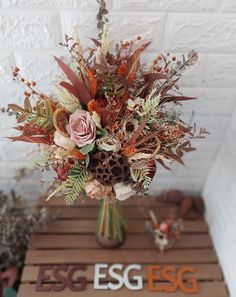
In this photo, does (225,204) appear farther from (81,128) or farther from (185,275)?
(81,128)

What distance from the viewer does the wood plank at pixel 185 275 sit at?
51.3 inches

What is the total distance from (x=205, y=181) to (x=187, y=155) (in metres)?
0.20

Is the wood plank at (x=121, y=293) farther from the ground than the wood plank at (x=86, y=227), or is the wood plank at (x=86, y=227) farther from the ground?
the wood plank at (x=86, y=227)

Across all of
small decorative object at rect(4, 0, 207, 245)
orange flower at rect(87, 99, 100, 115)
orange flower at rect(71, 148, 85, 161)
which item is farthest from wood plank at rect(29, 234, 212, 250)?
orange flower at rect(87, 99, 100, 115)

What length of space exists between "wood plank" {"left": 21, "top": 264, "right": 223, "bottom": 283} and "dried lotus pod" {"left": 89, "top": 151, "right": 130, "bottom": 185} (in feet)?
1.72

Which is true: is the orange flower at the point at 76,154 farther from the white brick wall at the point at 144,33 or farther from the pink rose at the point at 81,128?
the white brick wall at the point at 144,33

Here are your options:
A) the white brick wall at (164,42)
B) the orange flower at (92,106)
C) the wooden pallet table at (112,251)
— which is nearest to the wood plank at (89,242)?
the wooden pallet table at (112,251)

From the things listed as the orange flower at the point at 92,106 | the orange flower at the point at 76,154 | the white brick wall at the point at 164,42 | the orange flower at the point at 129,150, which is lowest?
the orange flower at the point at 129,150

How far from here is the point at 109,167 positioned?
94 cm

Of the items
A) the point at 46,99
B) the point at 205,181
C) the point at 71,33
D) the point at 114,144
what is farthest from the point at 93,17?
the point at 205,181

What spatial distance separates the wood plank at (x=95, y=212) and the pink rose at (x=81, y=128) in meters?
0.69

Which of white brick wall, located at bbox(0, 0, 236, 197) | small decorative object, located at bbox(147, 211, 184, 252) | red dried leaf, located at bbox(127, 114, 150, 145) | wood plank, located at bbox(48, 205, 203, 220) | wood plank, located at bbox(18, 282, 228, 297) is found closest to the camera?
red dried leaf, located at bbox(127, 114, 150, 145)

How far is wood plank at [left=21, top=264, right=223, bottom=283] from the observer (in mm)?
1304

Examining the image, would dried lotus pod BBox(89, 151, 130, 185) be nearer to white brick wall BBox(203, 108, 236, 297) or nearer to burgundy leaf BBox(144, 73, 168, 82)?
burgundy leaf BBox(144, 73, 168, 82)
